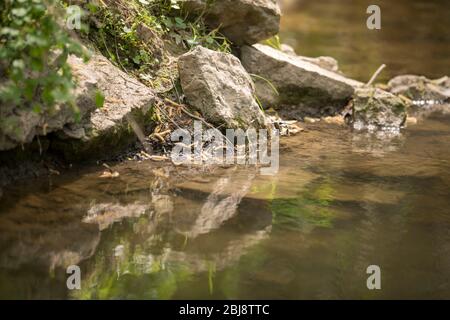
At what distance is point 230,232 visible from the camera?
382 cm

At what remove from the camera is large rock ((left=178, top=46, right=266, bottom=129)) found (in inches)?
212

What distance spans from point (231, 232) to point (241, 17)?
9.94 ft

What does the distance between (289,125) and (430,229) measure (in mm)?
2473

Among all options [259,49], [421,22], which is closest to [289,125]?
[259,49]

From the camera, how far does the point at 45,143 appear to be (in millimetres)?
4430

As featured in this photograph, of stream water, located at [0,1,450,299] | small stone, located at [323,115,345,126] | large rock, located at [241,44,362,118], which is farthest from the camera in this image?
small stone, located at [323,115,345,126]

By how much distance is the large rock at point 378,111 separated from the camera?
671 centimetres

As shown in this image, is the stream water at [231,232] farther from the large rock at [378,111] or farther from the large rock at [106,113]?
the large rock at [378,111]

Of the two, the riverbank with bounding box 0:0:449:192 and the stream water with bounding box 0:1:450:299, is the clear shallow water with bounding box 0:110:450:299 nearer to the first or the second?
the stream water with bounding box 0:1:450:299

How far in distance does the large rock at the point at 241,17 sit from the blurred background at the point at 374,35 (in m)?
2.35

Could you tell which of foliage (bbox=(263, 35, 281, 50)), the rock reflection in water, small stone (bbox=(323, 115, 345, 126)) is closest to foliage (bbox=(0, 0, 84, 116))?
the rock reflection in water

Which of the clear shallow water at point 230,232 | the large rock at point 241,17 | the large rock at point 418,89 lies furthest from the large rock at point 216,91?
the large rock at point 418,89

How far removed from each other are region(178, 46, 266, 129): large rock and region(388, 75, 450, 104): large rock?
2932mm

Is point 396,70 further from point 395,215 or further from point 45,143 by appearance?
point 45,143
